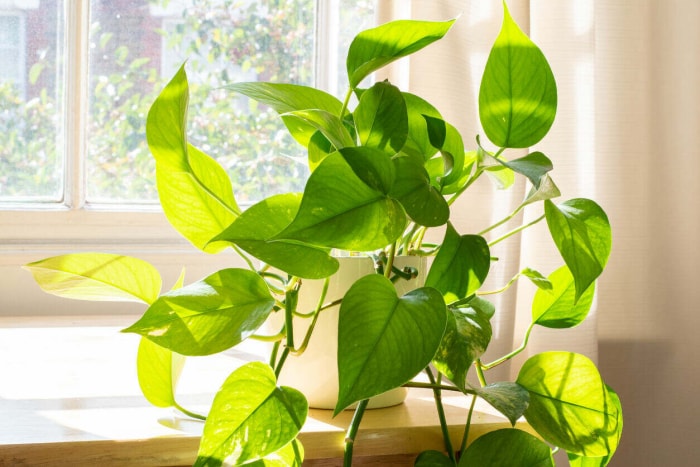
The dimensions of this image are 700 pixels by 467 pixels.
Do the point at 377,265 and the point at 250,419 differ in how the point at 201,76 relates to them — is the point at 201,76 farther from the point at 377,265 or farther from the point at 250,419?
the point at 250,419

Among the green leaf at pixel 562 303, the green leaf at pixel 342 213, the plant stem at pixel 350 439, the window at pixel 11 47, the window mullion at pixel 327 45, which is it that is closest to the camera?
the green leaf at pixel 342 213

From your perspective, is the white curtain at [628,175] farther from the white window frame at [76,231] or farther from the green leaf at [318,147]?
the green leaf at [318,147]

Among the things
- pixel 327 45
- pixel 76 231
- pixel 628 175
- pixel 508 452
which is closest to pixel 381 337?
pixel 508 452

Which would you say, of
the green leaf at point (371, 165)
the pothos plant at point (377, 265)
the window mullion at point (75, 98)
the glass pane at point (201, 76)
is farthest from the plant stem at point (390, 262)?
the window mullion at point (75, 98)

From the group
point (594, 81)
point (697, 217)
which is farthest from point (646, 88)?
point (697, 217)

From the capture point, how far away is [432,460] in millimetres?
519

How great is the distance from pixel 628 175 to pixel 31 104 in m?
0.97

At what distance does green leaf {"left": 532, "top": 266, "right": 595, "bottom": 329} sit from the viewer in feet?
1.90

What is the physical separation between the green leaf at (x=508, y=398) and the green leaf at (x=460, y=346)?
0.12ft

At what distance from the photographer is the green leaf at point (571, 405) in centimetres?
50

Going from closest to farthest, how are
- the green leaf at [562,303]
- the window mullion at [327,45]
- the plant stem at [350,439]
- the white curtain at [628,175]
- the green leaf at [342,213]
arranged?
the green leaf at [342,213], the plant stem at [350,439], the green leaf at [562,303], the white curtain at [628,175], the window mullion at [327,45]

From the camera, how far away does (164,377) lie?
0.52m

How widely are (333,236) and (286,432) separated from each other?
118 mm

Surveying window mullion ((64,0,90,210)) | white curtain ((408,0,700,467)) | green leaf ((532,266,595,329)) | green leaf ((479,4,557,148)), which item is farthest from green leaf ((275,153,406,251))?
window mullion ((64,0,90,210))
